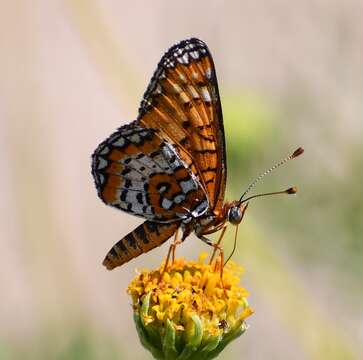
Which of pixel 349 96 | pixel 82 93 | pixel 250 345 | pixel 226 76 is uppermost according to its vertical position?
pixel 82 93

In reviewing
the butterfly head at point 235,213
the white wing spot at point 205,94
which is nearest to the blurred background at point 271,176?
the butterfly head at point 235,213

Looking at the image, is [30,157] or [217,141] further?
[30,157]

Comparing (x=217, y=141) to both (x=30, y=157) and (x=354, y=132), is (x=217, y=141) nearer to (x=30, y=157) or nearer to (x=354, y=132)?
(x=354, y=132)

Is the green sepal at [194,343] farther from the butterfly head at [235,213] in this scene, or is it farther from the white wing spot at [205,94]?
the white wing spot at [205,94]

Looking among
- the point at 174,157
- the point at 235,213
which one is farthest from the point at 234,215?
the point at 174,157

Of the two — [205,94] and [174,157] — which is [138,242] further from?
[205,94]

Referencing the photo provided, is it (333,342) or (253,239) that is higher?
(253,239)

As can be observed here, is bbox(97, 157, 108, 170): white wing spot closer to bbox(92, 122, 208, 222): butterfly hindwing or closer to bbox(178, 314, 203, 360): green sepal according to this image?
bbox(92, 122, 208, 222): butterfly hindwing

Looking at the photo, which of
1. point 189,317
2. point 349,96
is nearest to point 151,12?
point 349,96
